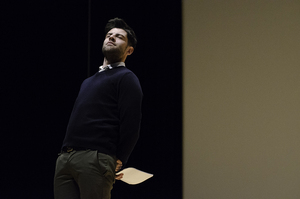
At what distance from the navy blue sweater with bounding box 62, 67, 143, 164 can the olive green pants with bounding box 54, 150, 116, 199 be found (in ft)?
0.12

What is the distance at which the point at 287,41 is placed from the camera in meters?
2.43

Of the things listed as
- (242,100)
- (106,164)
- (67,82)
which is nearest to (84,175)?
(106,164)

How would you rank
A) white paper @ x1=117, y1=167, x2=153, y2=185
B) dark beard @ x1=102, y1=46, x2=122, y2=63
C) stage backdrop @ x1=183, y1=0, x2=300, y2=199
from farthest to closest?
stage backdrop @ x1=183, y1=0, x2=300, y2=199, dark beard @ x1=102, y1=46, x2=122, y2=63, white paper @ x1=117, y1=167, x2=153, y2=185

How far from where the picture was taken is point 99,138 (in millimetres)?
1079

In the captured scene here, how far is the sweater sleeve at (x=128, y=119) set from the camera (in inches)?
43.3

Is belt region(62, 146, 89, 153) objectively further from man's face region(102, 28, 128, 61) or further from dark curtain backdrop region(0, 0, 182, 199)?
dark curtain backdrop region(0, 0, 182, 199)

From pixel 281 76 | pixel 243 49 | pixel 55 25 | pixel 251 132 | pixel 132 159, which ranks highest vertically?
pixel 55 25

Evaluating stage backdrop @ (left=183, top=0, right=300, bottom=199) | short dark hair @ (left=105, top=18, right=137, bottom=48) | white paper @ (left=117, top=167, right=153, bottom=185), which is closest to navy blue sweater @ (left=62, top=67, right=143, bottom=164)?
white paper @ (left=117, top=167, right=153, bottom=185)

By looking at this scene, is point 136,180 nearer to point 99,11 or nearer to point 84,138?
point 84,138

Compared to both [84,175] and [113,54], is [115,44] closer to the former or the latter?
[113,54]

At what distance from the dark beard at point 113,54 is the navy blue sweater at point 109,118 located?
0.49ft

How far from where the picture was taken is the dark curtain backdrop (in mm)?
2355

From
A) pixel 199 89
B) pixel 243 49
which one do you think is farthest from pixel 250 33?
pixel 199 89

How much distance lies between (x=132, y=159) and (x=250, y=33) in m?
1.50
